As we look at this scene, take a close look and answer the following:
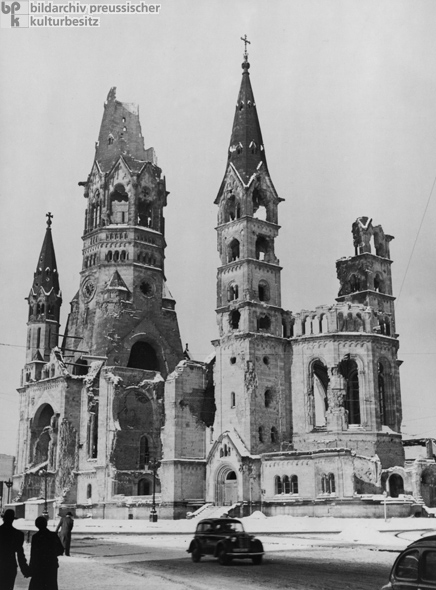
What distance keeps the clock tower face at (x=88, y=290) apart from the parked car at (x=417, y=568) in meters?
71.1

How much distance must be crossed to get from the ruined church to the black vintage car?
97.3ft

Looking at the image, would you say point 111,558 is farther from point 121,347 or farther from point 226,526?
point 121,347

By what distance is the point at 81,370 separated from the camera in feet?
258

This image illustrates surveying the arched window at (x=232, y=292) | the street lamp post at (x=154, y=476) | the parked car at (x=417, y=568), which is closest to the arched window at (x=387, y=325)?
the arched window at (x=232, y=292)

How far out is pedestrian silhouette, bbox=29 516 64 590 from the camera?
12578mm

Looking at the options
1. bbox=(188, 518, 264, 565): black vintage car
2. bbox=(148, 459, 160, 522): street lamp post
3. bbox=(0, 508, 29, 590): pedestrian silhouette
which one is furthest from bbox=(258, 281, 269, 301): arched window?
bbox=(0, 508, 29, 590): pedestrian silhouette

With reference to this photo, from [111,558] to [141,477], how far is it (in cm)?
4437

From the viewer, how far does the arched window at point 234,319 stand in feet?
215

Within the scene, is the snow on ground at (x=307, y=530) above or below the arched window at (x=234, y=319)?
below

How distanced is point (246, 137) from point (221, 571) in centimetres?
5355

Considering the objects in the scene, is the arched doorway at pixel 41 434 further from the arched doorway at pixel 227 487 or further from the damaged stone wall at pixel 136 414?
the arched doorway at pixel 227 487

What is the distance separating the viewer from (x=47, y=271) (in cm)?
8850

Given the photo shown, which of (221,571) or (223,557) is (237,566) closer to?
(223,557)

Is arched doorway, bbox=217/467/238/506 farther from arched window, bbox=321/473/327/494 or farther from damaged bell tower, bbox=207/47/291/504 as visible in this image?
arched window, bbox=321/473/327/494
